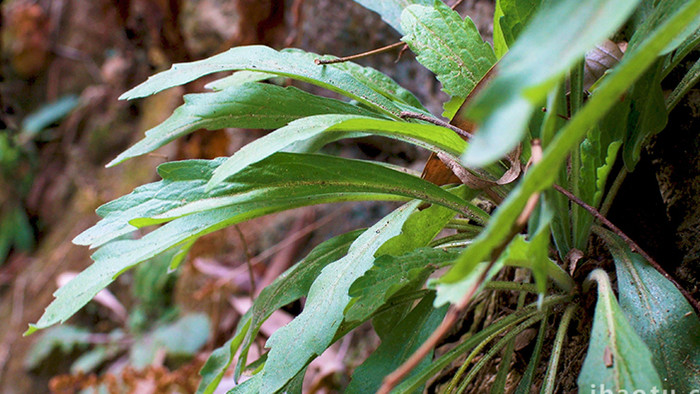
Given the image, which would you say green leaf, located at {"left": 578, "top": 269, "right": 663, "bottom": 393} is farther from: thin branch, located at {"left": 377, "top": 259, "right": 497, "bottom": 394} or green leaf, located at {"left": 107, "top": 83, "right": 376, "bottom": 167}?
green leaf, located at {"left": 107, "top": 83, "right": 376, "bottom": 167}

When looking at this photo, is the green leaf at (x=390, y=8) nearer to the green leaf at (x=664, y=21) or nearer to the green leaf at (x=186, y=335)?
the green leaf at (x=664, y=21)

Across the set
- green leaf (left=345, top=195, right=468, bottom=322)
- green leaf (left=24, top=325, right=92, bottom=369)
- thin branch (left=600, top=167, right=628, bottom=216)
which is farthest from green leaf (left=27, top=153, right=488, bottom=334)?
green leaf (left=24, top=325, right=92, bottom=369)

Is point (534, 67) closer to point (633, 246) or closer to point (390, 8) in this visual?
point (633, 246)

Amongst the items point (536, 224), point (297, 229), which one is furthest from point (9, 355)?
point (536, 224)

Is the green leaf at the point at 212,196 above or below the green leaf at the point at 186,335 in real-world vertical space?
above

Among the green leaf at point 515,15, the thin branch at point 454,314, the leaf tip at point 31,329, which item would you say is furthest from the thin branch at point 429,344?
the leaf tip at point 31,329

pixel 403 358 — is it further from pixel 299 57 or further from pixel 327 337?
pixel 299 57
